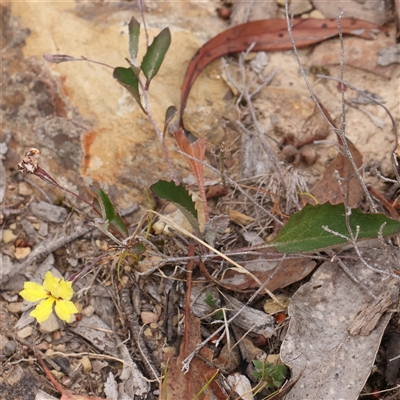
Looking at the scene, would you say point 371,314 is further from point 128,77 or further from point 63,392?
point 128,77

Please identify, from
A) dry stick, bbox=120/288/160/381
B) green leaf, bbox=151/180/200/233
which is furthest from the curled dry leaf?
dry stick, bbox=120/288/160/381

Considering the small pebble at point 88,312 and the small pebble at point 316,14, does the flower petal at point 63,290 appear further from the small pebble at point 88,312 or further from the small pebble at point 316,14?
the small pebble at point 316,14

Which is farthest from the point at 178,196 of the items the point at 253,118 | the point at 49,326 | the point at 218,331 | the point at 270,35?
the point at 270,35

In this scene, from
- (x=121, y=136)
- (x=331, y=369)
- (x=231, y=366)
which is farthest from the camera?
(x=121, y=136)

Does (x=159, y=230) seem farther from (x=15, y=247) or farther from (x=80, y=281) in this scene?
(x=15, y=247)

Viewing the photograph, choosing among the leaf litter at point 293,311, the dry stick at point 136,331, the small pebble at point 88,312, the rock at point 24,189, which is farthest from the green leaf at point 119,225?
the rock at point 24,189

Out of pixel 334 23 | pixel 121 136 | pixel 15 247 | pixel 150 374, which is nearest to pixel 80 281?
pixel 15 247
